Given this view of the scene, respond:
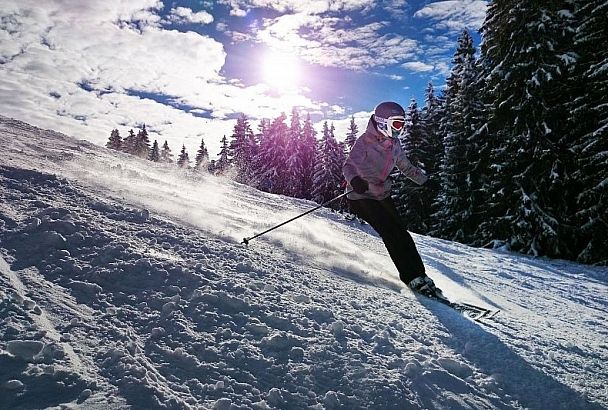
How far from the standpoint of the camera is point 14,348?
2311 mm

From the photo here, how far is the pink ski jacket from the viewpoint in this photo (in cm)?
540

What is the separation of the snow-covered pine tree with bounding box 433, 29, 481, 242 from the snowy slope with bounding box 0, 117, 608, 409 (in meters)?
20.9

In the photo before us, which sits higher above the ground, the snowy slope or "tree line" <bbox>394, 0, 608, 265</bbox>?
"tree line" <bbox>394, 0, 608, 265</bbox>

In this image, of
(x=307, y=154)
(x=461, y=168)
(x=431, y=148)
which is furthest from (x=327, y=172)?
(x=461, y=168)

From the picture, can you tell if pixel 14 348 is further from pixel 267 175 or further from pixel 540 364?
pixel 267 175

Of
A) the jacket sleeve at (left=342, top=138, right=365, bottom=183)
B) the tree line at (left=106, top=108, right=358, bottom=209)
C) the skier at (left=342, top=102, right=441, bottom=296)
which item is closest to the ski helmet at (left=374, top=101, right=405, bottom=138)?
the skier at (left=342, top=102, right=441, bottom=296)

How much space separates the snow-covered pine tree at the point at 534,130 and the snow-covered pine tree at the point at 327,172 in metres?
29.6

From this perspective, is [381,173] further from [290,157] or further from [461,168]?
[290,157]

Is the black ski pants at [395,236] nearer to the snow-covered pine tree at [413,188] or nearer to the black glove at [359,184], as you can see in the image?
the black glove at [359,184]

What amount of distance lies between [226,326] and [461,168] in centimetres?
2613

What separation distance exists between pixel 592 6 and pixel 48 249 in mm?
17904

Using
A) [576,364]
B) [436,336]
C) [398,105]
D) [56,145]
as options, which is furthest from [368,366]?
[56,145]

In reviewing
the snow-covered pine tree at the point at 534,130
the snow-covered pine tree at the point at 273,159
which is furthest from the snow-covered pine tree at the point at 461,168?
the snow-covered pine tree at the point at 273,159

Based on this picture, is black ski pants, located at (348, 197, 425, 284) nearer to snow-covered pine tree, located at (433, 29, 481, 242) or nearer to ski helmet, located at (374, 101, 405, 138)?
ski helmet, located at (374, 101, 405, 138)
